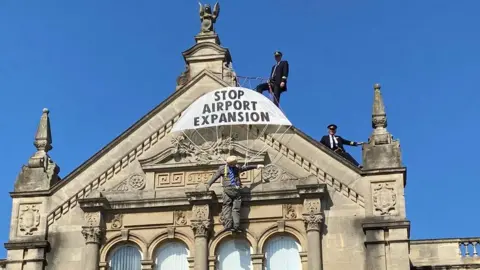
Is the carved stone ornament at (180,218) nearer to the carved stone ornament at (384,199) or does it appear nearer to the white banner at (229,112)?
the white banner at (229,112)

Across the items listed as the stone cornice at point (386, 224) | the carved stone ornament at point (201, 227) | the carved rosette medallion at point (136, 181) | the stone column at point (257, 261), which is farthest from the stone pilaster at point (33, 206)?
the stone cornice at point (386, 224)

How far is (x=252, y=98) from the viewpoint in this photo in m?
33.9

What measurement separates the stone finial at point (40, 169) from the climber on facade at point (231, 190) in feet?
15.9

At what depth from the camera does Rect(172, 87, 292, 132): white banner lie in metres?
33.4

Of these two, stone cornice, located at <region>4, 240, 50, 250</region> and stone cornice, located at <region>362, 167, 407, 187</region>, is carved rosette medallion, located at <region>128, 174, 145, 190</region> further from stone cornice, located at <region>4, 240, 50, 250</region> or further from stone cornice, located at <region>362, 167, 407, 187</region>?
stone cornice, located at <region>362, 167, 407, 187</region>

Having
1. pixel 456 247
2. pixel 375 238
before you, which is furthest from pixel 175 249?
pixel 456 247

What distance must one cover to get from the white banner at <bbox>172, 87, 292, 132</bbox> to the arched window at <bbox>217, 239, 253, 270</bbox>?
12.2ft

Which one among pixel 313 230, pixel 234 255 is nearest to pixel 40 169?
pixel 234 255

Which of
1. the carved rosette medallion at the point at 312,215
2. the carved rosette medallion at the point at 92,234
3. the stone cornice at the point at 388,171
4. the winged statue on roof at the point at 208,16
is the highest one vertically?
the winged statue on roof at the point at 208,16

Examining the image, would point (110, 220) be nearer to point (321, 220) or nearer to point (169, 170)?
point (169, 170)

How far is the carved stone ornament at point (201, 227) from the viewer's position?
104 ft

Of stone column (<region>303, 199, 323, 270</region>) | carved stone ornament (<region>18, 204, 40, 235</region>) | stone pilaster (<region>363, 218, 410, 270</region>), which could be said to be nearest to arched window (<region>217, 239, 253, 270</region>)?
stone column (<region>303, 199, 323, 270</region>)

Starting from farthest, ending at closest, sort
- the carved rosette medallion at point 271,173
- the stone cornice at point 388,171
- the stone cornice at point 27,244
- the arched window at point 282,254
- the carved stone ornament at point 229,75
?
1. the carved stone ornament at point 229,75
2. the carved rosette medallion at point 271,173
3. the stone cornice at point 27,244
4. the stone cornice at point 388,171
5. the arched window at point 282,254

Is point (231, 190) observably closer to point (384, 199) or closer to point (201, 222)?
point (201, 222)
